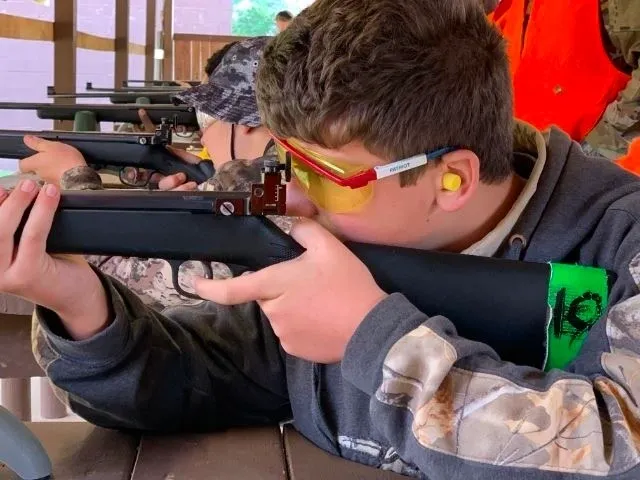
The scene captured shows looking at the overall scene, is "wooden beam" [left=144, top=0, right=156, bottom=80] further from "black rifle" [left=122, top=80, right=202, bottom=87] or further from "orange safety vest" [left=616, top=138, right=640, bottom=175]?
"orange safety vest" [left=616, top=138, right=640, bottom=175]

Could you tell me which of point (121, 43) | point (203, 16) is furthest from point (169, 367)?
point (203, 16)

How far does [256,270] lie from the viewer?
1.16 m

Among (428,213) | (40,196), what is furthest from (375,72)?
(40,196)

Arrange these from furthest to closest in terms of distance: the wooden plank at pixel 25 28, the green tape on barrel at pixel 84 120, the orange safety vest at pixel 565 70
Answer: the wooden plank at pixel 25 28 < the green tape on barrel at pixel 84 120 < the orange safety vest at pixel 565 70

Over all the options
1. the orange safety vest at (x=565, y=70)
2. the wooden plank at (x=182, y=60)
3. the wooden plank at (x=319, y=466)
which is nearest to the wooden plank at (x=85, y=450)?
the wooden plank at (x=319, y=466)

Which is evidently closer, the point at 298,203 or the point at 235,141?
the point at 298,203

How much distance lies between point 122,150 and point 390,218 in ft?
5.46

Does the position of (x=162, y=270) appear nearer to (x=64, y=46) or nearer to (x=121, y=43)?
(x=64, y=46)

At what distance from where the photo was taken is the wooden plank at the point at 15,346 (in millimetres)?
1978

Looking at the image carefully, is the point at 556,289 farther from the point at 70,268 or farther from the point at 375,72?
the point at 70,268

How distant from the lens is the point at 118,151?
270cm

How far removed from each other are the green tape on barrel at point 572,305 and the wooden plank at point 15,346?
4.26 feet

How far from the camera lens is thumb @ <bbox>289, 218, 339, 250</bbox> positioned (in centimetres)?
109

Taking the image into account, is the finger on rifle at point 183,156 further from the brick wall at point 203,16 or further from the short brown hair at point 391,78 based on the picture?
the brick wall at point 203,16
